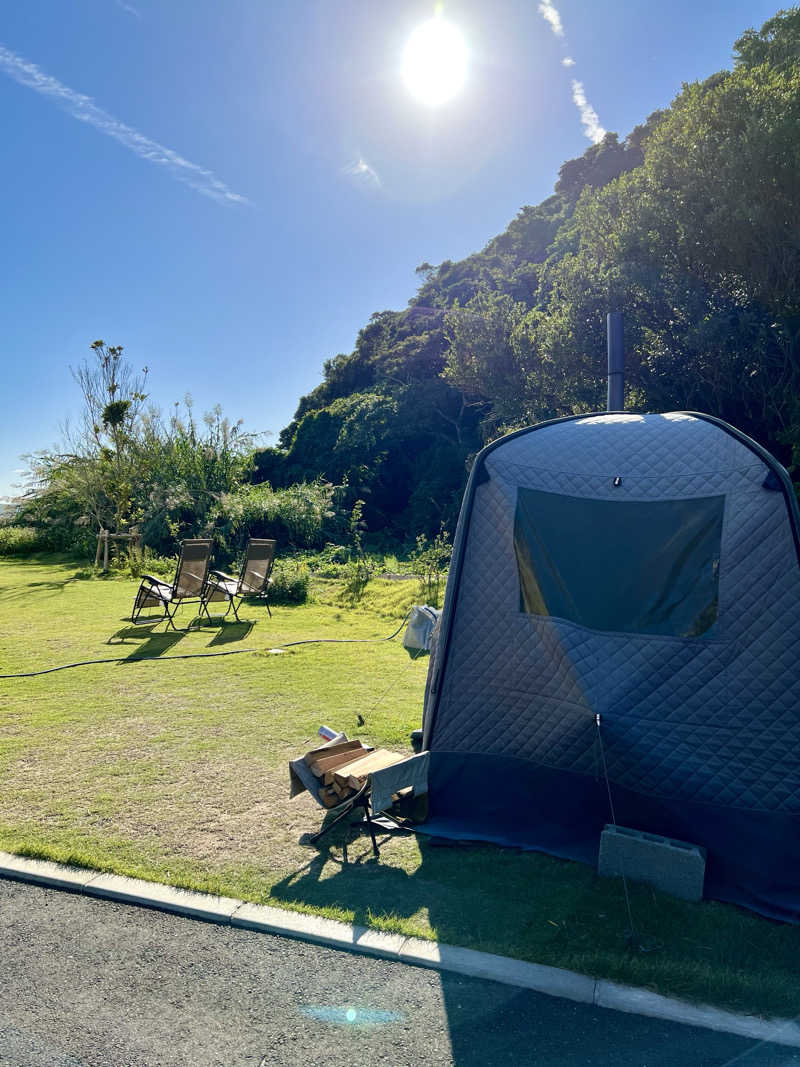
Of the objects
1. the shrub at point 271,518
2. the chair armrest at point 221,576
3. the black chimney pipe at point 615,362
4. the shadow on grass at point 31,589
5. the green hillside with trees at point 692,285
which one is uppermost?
the green hillside with trees at point 692,285

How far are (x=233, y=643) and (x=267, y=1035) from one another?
6576 mm

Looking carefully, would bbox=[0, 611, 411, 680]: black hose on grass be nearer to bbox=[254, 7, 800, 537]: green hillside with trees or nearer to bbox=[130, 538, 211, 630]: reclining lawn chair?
bbox=[130, 538, 211, 630]: reclining lawn chair

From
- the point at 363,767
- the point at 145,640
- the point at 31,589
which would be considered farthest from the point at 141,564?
the point at 363,767

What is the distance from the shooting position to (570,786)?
143 inches

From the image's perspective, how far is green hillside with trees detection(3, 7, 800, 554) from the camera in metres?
11.0

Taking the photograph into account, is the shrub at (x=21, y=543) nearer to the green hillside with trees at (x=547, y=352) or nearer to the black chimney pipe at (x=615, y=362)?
the green hillside with trees at (x=547, y=352)

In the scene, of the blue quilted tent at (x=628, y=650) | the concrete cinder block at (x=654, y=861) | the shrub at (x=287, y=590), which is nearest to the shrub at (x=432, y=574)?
the shrub at (x=287, y=590)

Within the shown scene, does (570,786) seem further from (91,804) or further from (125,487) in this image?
(125,487)

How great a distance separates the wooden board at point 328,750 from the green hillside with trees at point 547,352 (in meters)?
9.32

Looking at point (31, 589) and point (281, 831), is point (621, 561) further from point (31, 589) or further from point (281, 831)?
point (31, 589)

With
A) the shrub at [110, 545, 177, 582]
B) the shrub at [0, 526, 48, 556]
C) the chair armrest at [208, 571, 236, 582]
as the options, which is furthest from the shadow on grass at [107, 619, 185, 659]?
the shrub at [0, 526, 48, 556]

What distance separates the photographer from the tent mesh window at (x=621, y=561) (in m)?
3.46

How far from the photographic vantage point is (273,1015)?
2.39 metres

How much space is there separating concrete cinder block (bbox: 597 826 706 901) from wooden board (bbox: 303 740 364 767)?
1612 millimetres
